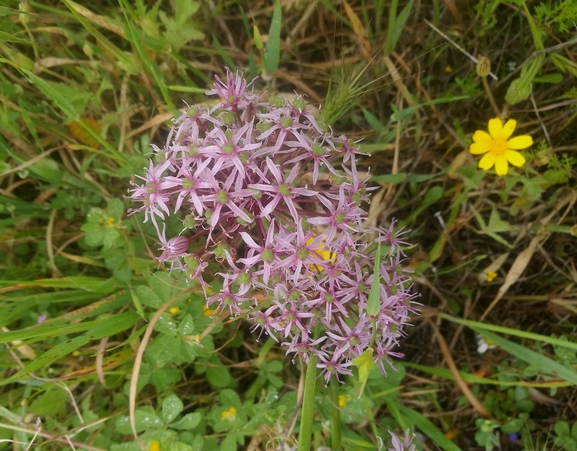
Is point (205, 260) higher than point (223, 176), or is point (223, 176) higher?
point (223, 176)

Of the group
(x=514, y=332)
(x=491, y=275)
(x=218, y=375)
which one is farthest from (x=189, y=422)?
(x=491, y=275)

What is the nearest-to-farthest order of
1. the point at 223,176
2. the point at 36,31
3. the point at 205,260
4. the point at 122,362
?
the point at 223,176 → the point at 205,260 → the point at 122,362 → the point at 36,31

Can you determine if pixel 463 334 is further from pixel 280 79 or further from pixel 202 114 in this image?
pixel 202 114

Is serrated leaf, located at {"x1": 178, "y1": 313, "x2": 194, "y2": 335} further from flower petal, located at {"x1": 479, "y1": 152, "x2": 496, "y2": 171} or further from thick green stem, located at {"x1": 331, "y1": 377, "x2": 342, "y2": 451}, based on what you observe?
flower petal, located at {"x1": 479, "y1": 152, "x2": 496, "y2": 171}

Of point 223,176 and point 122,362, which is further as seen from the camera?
point 122,362

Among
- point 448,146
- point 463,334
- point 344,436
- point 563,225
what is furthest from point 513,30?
point 344,436

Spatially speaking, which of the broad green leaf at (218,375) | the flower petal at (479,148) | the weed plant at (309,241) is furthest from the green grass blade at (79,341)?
the flower petal at (479,148)

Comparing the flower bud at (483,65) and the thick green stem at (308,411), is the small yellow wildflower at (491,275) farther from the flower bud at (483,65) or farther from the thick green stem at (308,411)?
the thick green stem at (308,411)
